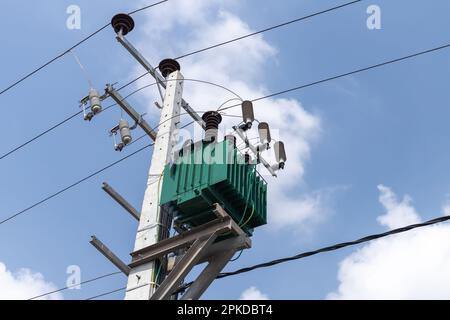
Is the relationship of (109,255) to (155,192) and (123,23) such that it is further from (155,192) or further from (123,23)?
(123,23)

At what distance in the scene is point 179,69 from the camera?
36.2ft

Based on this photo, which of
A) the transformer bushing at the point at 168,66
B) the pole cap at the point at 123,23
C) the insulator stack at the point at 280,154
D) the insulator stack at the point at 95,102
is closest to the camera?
the insulator stack at the point at 280,154

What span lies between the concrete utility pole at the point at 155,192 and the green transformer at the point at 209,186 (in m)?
0.17

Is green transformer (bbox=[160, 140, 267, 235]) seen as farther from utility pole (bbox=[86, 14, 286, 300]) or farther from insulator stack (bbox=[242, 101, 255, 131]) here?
insulator stack (bbox=[242, 101, 255, 131])

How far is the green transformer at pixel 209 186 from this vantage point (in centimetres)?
900

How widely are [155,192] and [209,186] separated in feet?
2.59

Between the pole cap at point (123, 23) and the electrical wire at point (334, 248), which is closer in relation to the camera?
the electrical wire at point (334, 248)

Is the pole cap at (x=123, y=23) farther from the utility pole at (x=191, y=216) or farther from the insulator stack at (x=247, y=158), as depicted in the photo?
the insulator stack at (x=247, y=158)

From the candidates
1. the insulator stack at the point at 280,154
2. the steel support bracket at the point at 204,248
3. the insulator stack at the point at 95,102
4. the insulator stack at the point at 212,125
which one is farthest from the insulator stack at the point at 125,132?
the steel support bracket at the point at 204,248

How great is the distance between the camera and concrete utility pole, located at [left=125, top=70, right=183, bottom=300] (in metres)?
8.57

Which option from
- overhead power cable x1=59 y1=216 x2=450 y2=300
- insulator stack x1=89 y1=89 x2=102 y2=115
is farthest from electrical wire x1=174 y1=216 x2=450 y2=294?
insulator stack x1=89 y1=89 x2=102 y2=115

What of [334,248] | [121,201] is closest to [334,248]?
[334,248]
